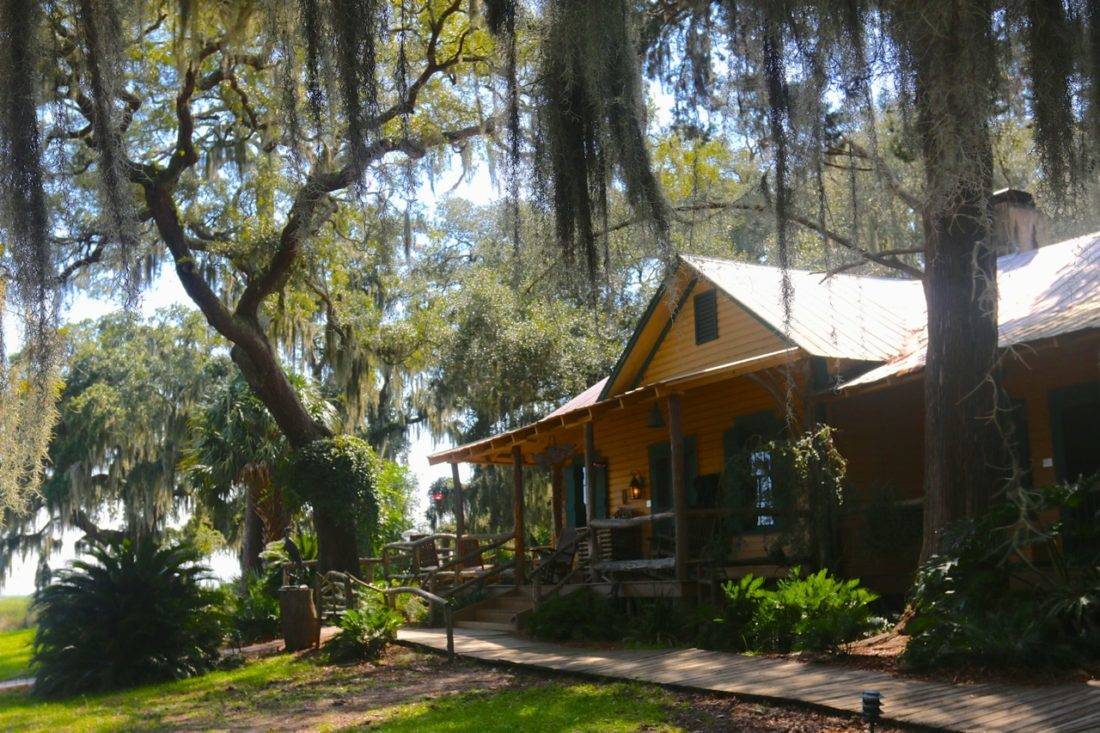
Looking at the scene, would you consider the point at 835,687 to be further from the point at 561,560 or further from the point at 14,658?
the point at 14,658

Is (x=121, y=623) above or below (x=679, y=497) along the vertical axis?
below

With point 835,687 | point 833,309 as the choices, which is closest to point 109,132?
point 835,687

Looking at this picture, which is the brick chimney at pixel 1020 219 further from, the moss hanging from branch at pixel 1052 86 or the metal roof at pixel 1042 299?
the moss hanging from branch at pixel 1052 86

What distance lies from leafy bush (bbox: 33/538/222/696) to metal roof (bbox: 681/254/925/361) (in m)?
7.17

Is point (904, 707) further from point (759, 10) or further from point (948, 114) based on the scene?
point (759, 10)

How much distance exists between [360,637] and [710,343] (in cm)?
649

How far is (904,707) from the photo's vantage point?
22.3 ft

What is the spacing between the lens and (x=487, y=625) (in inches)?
588

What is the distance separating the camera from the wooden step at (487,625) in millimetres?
14414

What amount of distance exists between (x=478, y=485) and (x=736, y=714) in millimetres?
25970

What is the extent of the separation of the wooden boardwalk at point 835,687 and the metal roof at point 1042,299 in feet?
12.3

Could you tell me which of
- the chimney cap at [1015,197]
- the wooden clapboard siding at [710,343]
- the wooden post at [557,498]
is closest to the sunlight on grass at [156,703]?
the wooden clapboard siding at [710,343]

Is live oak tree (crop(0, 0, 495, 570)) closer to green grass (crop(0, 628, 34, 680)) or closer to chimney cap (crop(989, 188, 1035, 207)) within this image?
green grass (crop(0, 628, 34, 680))

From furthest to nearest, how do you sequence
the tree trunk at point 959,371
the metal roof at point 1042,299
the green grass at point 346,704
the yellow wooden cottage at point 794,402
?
1. the yellow wooden cottage at point 794,402
2. the metal roof at point 1042,299
3. the tree trunk at point 959,371
4. the green grass at point 346,704
